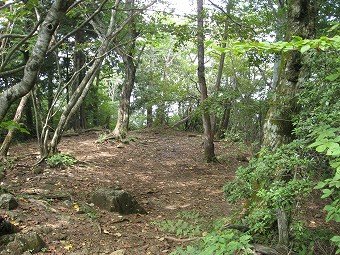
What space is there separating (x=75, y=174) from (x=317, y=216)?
622 centimetres

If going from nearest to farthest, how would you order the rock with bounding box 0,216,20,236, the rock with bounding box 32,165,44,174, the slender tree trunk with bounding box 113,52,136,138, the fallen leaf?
1. the rock with bounding box 0,216,20,236
2. the fallen leaf
3. the rock with bounding box 32,165,44,174
4. the slender tree trunk with bounding box 113,52,136,138

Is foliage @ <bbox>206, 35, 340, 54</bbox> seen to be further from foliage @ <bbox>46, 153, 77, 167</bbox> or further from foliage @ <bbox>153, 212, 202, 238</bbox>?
foliage @ <bbox>46, 153, 77, 167</bbox>

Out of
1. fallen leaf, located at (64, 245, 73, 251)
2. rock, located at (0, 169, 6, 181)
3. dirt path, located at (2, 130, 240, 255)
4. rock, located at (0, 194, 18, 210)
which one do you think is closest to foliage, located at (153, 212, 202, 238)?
dirt path, located at (2, 130, 240, 255)

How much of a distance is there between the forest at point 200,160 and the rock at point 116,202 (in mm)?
127

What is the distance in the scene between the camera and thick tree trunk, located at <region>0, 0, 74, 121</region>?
8.86 feet

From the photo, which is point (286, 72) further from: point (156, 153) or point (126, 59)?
point (126, 59)

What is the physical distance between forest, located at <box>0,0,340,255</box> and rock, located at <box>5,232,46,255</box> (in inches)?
0.7

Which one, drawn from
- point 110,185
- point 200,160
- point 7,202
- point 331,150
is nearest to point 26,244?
point 7,202

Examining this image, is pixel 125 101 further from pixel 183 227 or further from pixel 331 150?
pixel 331 150

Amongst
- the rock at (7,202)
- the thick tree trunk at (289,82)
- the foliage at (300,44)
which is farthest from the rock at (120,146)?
the foliage at (300,44)

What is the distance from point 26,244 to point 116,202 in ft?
6.89

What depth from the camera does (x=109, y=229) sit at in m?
5.22

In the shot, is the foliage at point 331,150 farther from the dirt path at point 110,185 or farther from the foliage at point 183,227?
the dirt path at point 110,185

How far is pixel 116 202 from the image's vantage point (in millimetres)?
5898
